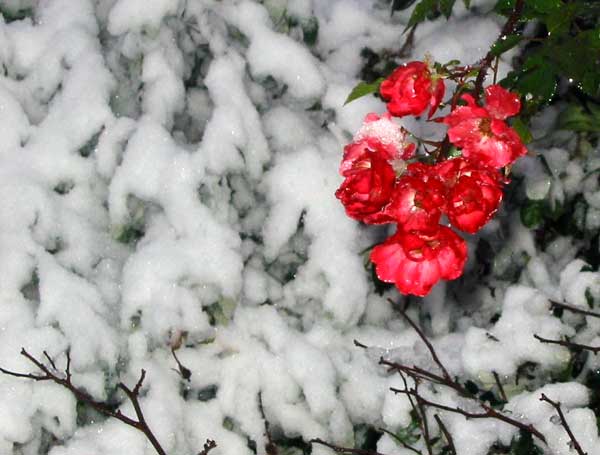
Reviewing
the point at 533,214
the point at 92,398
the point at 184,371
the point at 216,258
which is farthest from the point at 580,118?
the point at 92,398

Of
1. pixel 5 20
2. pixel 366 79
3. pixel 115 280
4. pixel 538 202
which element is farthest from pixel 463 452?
pixel 5 20

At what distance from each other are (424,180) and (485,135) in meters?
0.11

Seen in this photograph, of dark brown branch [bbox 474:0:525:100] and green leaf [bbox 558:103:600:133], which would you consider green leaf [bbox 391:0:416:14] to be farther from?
dark brown branch [bbox 474:0:525:100]

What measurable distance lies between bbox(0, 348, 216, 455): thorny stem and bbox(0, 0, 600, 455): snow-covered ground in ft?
0.07

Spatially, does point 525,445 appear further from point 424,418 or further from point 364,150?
point 364,150

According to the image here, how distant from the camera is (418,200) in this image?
1.06m

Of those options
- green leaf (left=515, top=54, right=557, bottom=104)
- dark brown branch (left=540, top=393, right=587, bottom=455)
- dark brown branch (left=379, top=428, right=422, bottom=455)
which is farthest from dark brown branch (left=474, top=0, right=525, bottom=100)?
dark brown branch (left=379, top=428, right=422, bottom=455)

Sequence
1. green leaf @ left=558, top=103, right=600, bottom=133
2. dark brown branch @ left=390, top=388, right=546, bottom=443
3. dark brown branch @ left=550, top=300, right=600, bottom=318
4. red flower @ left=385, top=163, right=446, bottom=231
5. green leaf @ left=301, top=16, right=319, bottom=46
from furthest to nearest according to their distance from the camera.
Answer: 1. green leaf @ left=301, top=16, right=319, bottom=46
2. green leaf @ left=558, top=103, right=600, bottom=133
3. dark brown branch @ left=550, top=300, right=600, bottom=318
4. dark brown branch @ left=390, top=388, right=546, bottom=443
5. red flower @ left=385, top=163, right=446, bottom=231

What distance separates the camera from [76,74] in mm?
1688

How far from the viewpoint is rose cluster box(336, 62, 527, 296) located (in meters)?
1.07

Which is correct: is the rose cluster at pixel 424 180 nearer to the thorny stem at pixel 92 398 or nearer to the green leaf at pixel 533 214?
the thorny stem at pixel 92 398

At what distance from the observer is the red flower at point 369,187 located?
109 centimetres

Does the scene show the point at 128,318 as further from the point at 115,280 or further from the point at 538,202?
the point at 538,202

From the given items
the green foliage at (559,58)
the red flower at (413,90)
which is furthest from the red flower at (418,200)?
the green foliage at (559,58)
